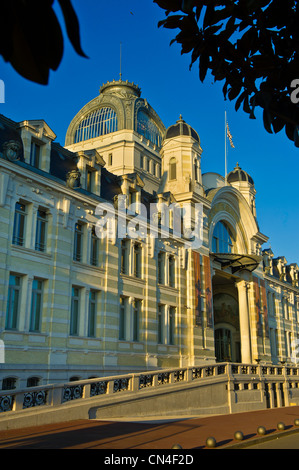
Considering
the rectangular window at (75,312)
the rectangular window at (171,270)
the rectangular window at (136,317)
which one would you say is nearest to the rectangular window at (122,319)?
the rectangular window at (136,317)

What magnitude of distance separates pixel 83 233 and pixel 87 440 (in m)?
13.1

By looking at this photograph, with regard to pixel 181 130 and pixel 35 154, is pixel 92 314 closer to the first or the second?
pixel 35 154

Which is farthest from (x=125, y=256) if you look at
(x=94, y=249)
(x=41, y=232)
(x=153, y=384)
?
(x=153, y=384)

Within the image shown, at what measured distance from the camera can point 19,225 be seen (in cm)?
2080

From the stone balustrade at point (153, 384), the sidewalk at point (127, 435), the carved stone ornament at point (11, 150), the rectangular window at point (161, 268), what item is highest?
the carved stone ornament at point (11, 150)

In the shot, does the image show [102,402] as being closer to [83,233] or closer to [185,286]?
[83,233]

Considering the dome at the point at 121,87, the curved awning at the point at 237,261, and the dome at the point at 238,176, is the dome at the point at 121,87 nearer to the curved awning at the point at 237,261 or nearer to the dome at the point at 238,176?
the dome at the point at 238,176

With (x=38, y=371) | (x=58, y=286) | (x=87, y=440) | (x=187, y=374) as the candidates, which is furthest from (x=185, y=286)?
(x=87, y=440)

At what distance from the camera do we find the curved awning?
117 ft

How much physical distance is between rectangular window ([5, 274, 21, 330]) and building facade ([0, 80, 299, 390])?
6cm

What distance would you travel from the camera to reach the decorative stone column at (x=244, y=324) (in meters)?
38.5

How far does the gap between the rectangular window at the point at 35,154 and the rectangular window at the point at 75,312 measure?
6.40 meters

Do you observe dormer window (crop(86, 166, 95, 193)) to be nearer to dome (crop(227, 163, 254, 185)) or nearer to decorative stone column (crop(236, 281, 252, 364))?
decorative stone column (crop(236, 281, 252, 364))

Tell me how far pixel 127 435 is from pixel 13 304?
8486 millimetres
